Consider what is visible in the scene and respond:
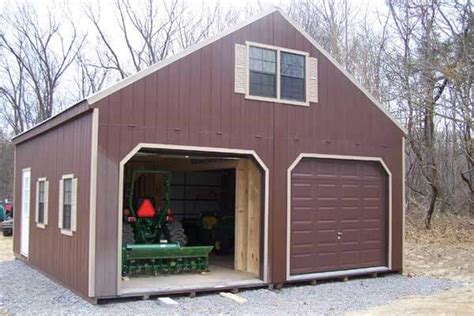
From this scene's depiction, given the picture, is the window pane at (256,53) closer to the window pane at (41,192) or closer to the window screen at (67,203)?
the window screen at (67,203)

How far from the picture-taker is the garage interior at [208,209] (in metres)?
10.2

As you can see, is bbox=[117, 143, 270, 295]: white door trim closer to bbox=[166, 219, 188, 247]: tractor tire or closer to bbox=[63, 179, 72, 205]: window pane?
bbox=[63, 179, 72, 205]: window pane

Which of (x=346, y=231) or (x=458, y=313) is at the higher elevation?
(x=346, y=231)

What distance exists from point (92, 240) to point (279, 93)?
14.7 feet

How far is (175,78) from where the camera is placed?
31.3ft

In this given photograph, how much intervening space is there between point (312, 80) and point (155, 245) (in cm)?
450

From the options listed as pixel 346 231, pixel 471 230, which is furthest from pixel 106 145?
pixel 471 230

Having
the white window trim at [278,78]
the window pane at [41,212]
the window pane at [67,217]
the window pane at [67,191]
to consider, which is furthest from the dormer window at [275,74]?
the window pane at [41,212]

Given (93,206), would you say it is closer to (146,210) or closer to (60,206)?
(60,206)

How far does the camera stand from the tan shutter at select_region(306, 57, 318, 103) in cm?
1104

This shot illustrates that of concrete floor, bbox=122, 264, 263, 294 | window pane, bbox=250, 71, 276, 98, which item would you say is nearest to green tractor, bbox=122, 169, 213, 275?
concrete floor, bbox=122, 264, 263, 294

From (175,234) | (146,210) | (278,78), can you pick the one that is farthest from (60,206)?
(278,78)

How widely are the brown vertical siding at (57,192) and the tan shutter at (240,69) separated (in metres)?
2.80

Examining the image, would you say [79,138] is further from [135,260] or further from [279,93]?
[279,93]
